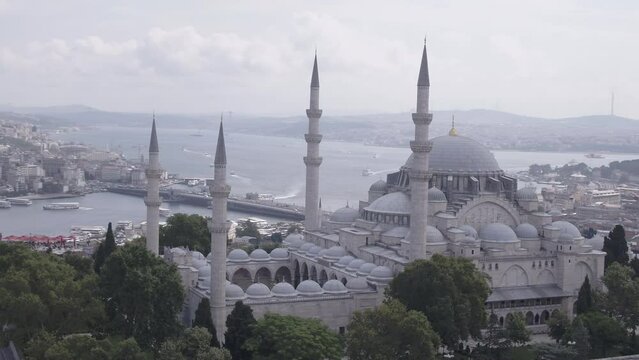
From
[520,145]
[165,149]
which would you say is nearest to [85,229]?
[165,149]

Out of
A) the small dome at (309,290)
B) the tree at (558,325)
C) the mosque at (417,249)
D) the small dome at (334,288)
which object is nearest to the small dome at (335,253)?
the mosque at (417,249)

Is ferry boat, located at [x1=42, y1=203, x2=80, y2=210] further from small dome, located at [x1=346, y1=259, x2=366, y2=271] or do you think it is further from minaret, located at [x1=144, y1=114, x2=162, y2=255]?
small dome, located at [x1=346, y1=259, x2=366, y2=271]

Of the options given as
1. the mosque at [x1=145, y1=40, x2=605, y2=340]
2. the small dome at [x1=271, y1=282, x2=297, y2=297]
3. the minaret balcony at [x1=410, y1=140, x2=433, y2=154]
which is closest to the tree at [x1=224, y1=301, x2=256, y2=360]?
the mosque at [x1=145, y1=40, x2=605, y2=340]

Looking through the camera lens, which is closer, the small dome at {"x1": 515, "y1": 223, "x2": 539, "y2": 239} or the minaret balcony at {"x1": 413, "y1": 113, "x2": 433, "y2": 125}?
the minaret balcony at {"x1": 413, "y1": 113, "x2": 433, "y2": 125}

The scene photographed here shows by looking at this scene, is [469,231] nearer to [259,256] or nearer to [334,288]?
→ [334,288]

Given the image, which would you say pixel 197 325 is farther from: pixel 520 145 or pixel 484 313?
pixel 520 145

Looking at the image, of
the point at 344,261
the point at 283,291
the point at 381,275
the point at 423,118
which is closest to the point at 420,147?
the point at 423,118

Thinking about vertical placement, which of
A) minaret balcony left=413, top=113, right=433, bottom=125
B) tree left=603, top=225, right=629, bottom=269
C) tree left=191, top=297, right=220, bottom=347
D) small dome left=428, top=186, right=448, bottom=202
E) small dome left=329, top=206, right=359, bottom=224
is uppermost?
minaret balcony left=413, top=113, right=433, bottom=125
